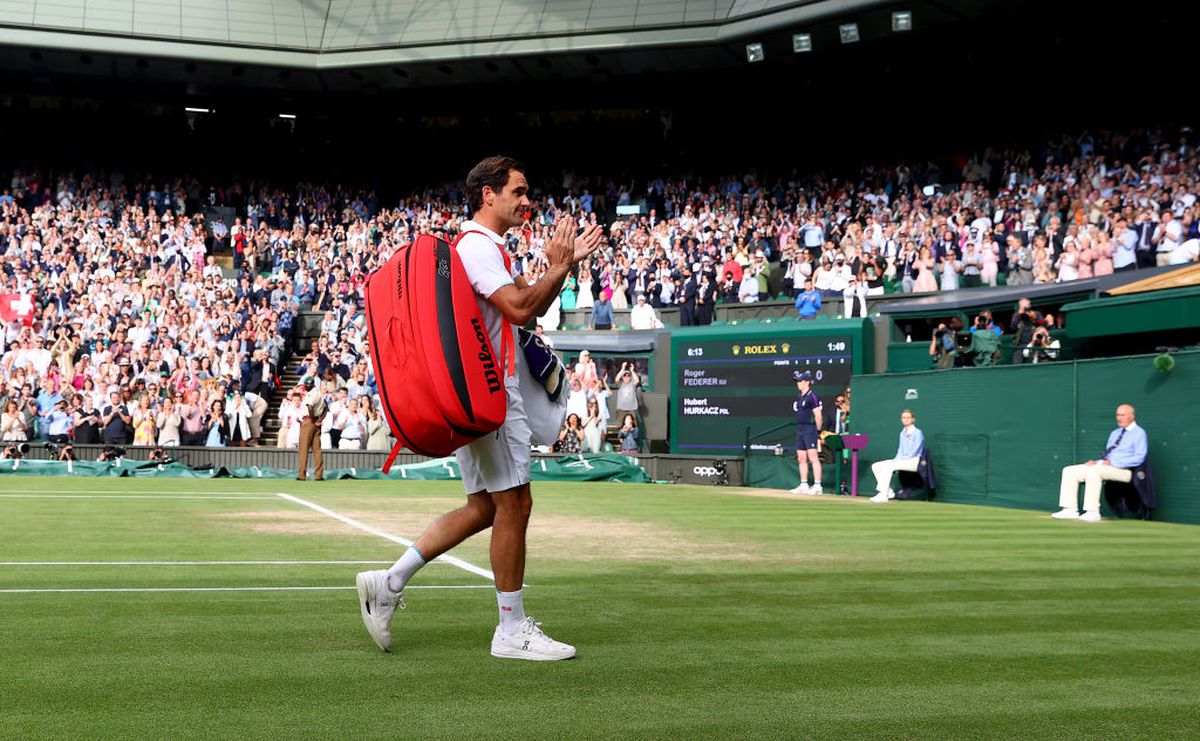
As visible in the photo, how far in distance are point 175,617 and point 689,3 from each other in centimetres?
3228

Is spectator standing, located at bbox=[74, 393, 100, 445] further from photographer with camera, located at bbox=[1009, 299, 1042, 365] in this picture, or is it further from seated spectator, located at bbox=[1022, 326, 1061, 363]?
seated spectator, located at bbox=[1022, 326, 1061, 363]

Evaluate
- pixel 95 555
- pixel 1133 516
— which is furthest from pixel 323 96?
pixel 95 555

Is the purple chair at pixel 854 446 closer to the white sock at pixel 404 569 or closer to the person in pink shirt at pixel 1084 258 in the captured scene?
the person in pink shirt at pixel 1084 258

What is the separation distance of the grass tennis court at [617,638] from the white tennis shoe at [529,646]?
0.34 ft

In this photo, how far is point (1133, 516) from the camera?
1780 cm

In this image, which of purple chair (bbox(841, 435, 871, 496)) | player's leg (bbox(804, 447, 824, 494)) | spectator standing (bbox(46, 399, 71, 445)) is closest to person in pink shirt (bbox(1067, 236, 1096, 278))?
purple chair (bbox(841, 435, 871, 496))

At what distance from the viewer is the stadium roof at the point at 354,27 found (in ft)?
121

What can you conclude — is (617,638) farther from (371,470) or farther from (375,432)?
(375,432)

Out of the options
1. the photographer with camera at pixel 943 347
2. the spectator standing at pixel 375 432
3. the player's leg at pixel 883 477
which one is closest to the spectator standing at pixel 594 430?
the spectator standing at pixel 375 432

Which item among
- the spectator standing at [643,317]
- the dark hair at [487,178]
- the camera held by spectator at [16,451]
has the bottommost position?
the camera held by spectator at [16,451]

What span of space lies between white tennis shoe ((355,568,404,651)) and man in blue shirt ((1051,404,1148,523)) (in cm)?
1371

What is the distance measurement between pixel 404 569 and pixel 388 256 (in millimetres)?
27067

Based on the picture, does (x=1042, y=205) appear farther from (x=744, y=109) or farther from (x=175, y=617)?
(x=175, y=617)

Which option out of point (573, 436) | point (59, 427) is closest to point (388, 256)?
point (573, 436)
